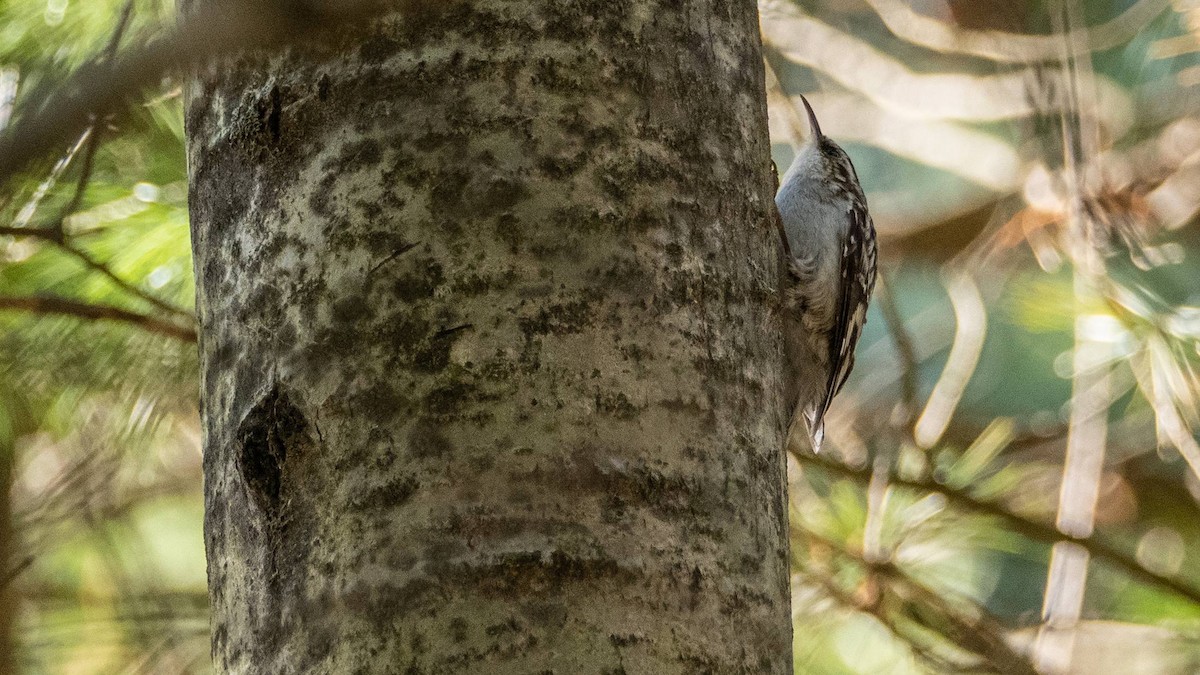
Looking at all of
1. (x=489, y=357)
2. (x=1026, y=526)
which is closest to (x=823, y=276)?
(x=1026, y=526)

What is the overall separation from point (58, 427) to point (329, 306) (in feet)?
5.99

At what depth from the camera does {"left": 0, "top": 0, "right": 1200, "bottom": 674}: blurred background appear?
249 centimetres

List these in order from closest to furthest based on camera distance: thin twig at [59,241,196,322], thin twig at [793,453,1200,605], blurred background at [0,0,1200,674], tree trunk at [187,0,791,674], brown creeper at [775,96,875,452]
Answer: tree trunk at [187,0,791,674]
thin twig at [59,241,196,322]
blurred background at [0,0,1200,674]
brown creeper at [775,96,875,452]
thin twig at [793,453,1200,605]

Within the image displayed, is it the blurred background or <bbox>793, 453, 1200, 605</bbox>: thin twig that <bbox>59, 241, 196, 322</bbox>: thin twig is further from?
<bbox>793, 453, 1200, 605</bbox>: thin twig

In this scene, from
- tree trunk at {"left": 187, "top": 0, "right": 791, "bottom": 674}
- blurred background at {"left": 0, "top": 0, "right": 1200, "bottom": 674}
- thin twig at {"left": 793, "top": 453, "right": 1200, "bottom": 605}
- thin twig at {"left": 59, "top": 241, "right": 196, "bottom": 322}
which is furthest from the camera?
thin twig at {"left": 793, "top": 453, "right": 1200, "bottom": 605}

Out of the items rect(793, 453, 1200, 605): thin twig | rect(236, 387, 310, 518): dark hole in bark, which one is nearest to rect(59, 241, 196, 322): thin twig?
rect(236, 387, 310, 518): dark hole in bark

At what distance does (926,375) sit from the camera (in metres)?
5.12

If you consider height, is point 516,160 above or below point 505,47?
below

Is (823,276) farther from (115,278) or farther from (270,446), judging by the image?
(270,446)

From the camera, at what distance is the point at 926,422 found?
3.73 meters

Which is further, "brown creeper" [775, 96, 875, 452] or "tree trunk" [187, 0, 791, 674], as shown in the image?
"brown creeper" [775, 96, 875, 452]

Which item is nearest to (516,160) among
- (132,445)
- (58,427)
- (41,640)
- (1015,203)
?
(132,445)

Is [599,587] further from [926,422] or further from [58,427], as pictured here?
[926,422]

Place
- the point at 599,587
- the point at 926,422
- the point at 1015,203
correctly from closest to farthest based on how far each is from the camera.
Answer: the point at 599,587, the point at 926,422, the point at 1015,203
